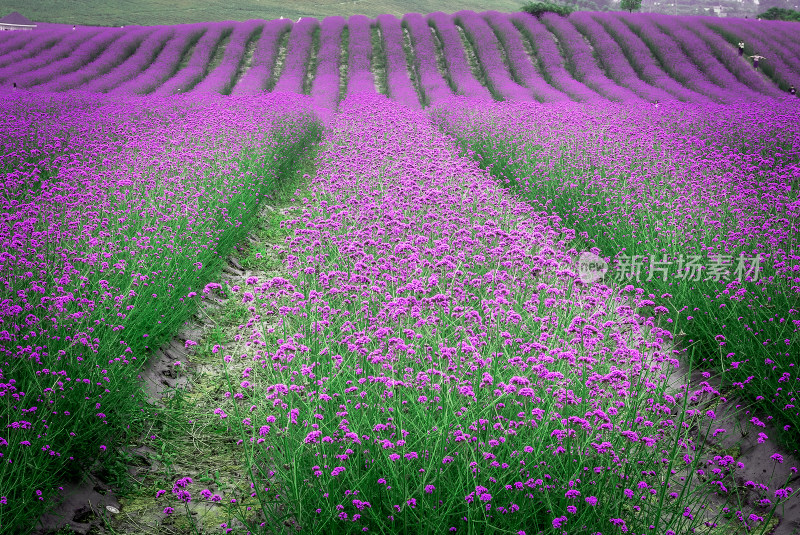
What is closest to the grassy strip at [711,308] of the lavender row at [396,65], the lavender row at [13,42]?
the lavender row at [396,65]

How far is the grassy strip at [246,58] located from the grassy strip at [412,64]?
5.91m

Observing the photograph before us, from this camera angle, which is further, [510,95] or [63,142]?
[510,95]

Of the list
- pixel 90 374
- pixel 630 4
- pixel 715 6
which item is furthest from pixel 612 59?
pixel 715 6

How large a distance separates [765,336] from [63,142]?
862 centimetres

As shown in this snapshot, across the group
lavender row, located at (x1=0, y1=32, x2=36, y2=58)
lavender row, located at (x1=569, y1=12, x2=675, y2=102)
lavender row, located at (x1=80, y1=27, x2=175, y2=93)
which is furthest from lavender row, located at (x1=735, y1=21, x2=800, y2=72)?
lavender row, located at (x1=0, y1=32, x2=36, y2=58)

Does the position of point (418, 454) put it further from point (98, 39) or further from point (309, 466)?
point (98, 39)

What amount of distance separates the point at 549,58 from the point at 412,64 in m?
→ 4.98

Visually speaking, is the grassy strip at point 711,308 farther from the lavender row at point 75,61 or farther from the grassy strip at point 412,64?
the lavender row at point 75,61

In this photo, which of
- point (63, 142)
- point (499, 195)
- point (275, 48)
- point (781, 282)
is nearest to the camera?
point (781, 282)

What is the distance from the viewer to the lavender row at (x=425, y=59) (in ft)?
58.9

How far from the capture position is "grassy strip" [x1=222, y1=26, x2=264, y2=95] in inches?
754

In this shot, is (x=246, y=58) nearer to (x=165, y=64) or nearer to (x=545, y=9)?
(x=165, y=64)

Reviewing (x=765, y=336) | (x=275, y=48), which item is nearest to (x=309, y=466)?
(x=765, y=336)

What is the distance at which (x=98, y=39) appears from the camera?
77.2 ft
